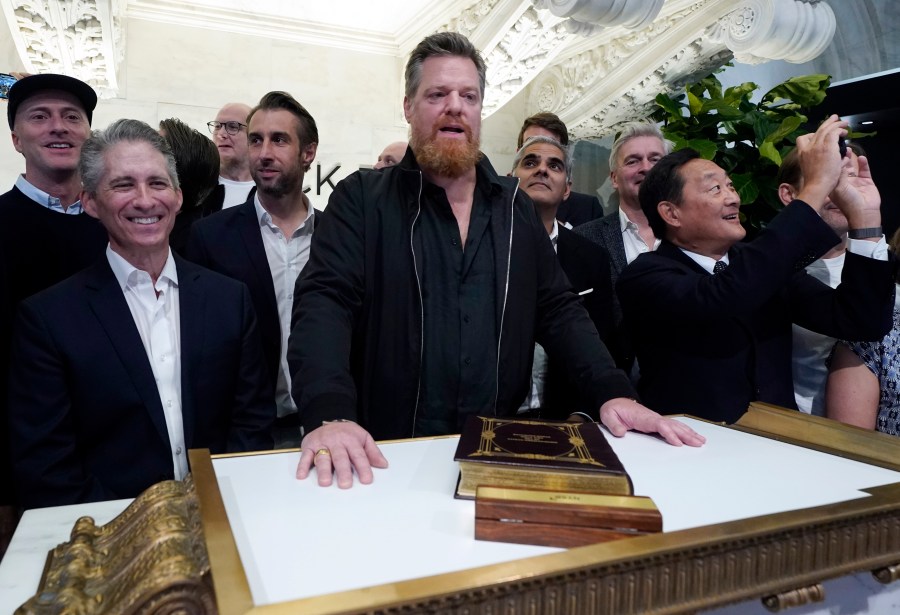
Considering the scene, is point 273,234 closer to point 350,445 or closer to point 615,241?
point 615,241

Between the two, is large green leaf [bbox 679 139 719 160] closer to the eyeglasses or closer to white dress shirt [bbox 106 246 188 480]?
white dress shirt [bbox 106 246 188 480]

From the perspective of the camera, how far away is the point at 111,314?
164cm

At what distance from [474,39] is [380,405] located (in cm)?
393

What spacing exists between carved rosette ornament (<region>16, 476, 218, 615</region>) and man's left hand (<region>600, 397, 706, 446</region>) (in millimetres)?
810

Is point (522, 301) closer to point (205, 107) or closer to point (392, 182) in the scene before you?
point (392, 182)

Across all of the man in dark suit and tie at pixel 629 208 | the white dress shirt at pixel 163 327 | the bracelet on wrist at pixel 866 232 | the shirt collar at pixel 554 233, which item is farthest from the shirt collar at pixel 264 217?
the bracelet on wrist at pixel 866 232

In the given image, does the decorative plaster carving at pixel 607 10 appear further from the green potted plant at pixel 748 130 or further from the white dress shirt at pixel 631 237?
the white dress shirt at pixel 631 237

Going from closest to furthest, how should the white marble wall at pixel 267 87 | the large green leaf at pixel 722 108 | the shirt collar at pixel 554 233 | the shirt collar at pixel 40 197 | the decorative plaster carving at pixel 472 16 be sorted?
the shirt collar at pixel 40 197, the shirt collar at pixel 554 233, the large green leaf at pixel 722 108, the decorative plaster carving at pixel 472 16, the white marble wall at pixel 267 87

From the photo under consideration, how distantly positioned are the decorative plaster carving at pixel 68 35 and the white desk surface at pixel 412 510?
3713mm

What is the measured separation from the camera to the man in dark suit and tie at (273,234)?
230 centimetres

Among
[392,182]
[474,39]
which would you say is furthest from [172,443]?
[474,39]

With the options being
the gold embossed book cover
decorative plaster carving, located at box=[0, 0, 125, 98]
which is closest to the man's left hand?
the gold embossed book cover

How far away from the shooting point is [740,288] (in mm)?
1710

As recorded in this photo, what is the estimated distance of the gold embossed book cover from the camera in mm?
919
